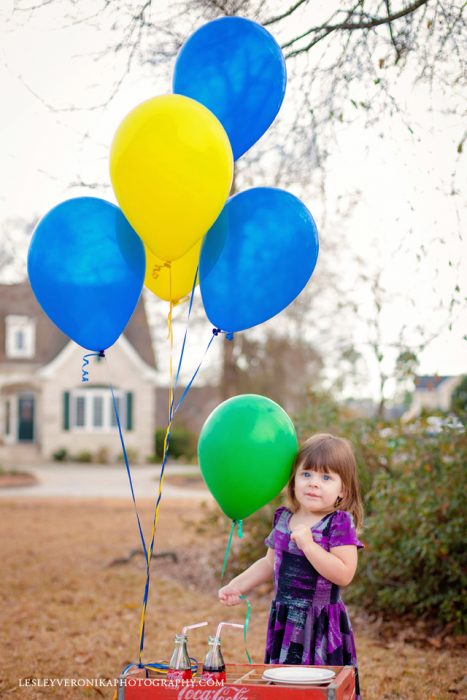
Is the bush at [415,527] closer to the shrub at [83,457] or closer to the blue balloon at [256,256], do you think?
the blue balloon at [256,256]

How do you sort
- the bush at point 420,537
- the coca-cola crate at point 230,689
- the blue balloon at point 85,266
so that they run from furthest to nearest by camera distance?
the bush at point 420,537, the blue balloon at point 85,266, the coca-cola crate at point 230,689

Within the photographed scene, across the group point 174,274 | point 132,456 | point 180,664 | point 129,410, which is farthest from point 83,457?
point 180,664

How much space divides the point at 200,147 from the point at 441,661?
10.2 ft

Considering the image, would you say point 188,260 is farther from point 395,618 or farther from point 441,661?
point 395,618

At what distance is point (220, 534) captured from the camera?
7012 mm

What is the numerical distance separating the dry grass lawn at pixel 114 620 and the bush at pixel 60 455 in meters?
13.4

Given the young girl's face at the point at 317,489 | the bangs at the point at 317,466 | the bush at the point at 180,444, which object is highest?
the bangs at the point at 317,466

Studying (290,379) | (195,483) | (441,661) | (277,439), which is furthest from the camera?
(290,379)

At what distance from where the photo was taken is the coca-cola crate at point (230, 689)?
6.79 ft

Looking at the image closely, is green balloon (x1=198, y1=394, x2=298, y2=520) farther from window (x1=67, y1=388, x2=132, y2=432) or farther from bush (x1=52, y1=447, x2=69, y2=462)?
bush (x1=52, y1=447, x2=69, y2=462)

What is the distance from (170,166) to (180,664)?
156cm

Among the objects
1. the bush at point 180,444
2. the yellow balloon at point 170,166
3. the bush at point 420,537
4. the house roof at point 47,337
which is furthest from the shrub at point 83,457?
the yellow balloon at point 170,166

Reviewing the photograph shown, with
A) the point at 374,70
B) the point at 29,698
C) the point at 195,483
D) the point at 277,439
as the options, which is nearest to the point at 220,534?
the point at 29,698

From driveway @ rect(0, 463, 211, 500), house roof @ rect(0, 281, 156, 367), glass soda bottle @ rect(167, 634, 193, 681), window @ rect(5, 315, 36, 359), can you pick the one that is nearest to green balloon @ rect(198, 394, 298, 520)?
glass soda bottle @ rect(167, 634, 193, 681)
